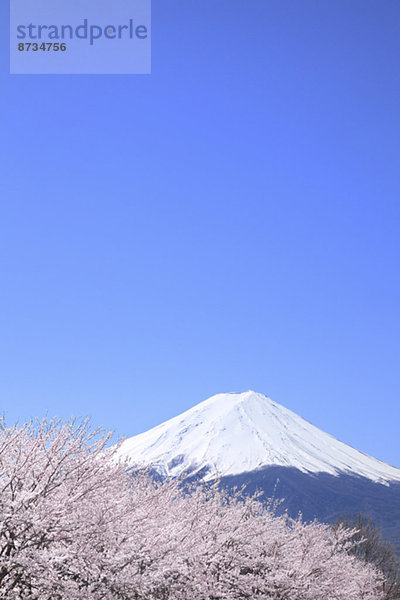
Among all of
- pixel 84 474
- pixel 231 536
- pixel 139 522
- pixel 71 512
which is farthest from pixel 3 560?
pixel 231 536

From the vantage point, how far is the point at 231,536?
20.4m

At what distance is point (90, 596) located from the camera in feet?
38.7

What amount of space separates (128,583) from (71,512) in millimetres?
2006

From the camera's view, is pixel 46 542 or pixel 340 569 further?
pixel 340 569

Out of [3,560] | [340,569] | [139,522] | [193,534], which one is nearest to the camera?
[3,560]

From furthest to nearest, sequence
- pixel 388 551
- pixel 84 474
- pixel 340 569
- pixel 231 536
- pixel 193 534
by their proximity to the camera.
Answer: pixel 388 551 → pixel 340 569 → pixel 231 536 → pixel 193 534 → pixel 84 474

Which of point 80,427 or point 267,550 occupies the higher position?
point 80,427

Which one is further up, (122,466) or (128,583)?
(122,466)

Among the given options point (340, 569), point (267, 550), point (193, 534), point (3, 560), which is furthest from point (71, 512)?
point (340, 569)

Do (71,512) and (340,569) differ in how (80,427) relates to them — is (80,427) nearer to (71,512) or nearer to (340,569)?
(71,512)

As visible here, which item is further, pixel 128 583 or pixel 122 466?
pixel 122 466

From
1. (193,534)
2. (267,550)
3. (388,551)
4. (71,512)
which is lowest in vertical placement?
(388,551)

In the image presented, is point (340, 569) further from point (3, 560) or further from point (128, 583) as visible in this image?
point (3, 560)

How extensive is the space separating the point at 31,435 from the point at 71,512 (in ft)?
6.53
